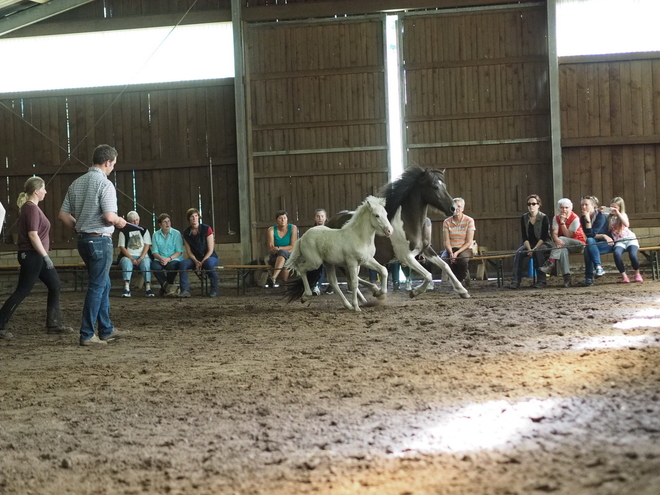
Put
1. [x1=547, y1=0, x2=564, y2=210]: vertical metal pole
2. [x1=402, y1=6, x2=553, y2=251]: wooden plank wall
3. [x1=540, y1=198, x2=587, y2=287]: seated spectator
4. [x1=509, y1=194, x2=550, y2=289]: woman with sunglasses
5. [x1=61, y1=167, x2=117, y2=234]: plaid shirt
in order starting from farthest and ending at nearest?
[x1=402, y1=6, x2=553, y2=251]: wooden plank wall < [x1=547, y1=0, x2=564, y2=210]: vertical metal pole < [x1=509, y1=194, x2=550, y2=289]: woman with sunglasses < [x1=540, y1=198, x2=587, y2=287]: seated spectator < [x1=61, y1=167, x2=117, y2=234]: plaid shirt

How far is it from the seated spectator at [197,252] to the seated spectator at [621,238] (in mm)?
6083

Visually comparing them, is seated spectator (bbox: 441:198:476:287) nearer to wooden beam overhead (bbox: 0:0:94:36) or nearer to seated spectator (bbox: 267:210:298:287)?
seated spectator (bbox: 267:210:298:287)

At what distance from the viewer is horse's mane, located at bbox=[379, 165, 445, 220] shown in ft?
31.6

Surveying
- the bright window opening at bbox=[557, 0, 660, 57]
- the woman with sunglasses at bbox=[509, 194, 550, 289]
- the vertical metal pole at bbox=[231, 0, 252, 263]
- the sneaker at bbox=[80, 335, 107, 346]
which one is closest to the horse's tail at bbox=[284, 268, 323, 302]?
the sneaker at bbox=[80, 335, 107, 346]

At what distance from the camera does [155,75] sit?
15.2 meters

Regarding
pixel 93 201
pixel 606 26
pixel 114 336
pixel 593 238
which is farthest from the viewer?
pixel 606 26

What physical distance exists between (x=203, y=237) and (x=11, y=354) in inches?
252

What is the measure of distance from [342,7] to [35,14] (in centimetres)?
596

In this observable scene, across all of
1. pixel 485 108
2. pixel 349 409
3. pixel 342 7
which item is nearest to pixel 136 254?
pixel 342 7

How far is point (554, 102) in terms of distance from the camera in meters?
14.0

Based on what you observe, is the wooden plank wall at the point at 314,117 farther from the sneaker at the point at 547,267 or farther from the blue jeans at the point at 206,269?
the sneaker at the point at 547,267

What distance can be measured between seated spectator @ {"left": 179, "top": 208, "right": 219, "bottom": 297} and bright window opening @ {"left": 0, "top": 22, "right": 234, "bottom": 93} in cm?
401

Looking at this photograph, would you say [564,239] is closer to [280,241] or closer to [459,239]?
[459,239]

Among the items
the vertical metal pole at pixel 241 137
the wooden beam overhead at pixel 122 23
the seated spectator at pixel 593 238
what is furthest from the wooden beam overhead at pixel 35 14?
the seated spectator at pixel 593 238
